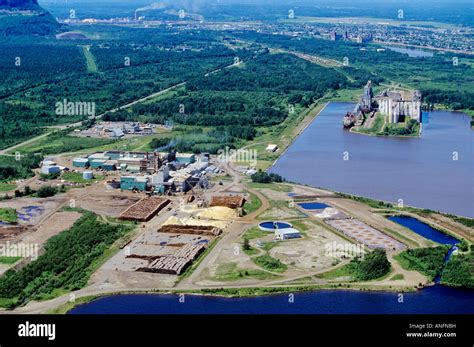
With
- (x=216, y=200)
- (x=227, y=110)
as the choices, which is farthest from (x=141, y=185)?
(x=227, y=110)

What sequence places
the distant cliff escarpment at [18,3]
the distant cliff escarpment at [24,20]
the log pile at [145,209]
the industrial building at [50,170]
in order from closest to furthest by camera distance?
the log pile at [145,209], the industrial building at [50,170], the distant cliff escarpment at [24,20], the distant cliff escarpment at [18,3]

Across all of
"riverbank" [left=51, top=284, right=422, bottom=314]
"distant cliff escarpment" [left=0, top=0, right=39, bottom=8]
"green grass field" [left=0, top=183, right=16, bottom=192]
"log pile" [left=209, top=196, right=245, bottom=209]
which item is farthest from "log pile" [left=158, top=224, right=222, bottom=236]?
"distant cliff escarpment" [left=0, top=0, right=39, bottom=8]

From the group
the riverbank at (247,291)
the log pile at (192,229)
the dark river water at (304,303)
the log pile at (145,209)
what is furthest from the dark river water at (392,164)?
the riverbank at (247,291)

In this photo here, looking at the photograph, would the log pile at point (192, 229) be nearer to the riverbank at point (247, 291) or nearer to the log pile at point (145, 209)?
the log pile at point (145, 209)

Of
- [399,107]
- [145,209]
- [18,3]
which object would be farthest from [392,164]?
[18,3]

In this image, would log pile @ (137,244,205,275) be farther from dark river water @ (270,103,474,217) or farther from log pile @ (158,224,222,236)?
dark river water @ (270,103,474,217)

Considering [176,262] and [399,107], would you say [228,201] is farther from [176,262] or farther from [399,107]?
[399,107]

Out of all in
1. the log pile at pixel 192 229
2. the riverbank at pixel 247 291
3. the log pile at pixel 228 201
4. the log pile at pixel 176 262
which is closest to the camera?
the riverbank at pixel 247 291
